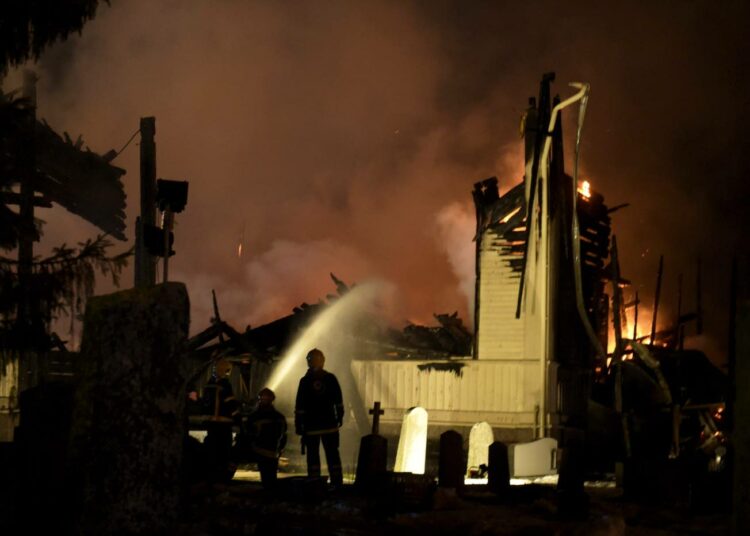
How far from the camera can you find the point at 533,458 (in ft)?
63.3

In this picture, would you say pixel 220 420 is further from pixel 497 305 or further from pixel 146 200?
pixel 497 305

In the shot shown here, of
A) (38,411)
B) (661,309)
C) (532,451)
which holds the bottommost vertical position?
(532,451)

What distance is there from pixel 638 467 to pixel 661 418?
380 inches

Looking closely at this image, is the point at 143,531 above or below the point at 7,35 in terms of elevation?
below

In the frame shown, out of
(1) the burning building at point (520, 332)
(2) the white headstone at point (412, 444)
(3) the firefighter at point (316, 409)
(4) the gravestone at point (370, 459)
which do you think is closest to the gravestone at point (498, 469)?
(4) the gravestone at point (370, 459)

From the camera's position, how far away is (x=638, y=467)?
552 inches

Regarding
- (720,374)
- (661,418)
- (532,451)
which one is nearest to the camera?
(532,451)

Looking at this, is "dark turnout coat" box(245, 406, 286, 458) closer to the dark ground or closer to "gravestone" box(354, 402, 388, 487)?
the dark ground

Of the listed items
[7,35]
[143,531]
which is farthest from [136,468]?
[7,35]

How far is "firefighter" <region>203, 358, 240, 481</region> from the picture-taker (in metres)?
14.7

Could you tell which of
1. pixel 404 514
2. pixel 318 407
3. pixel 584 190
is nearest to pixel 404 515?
pixel 404 514

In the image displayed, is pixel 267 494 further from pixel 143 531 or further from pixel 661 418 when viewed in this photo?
pixel 661 418

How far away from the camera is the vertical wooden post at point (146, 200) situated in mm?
15750

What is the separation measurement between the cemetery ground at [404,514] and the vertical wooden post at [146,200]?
470 centimetres
